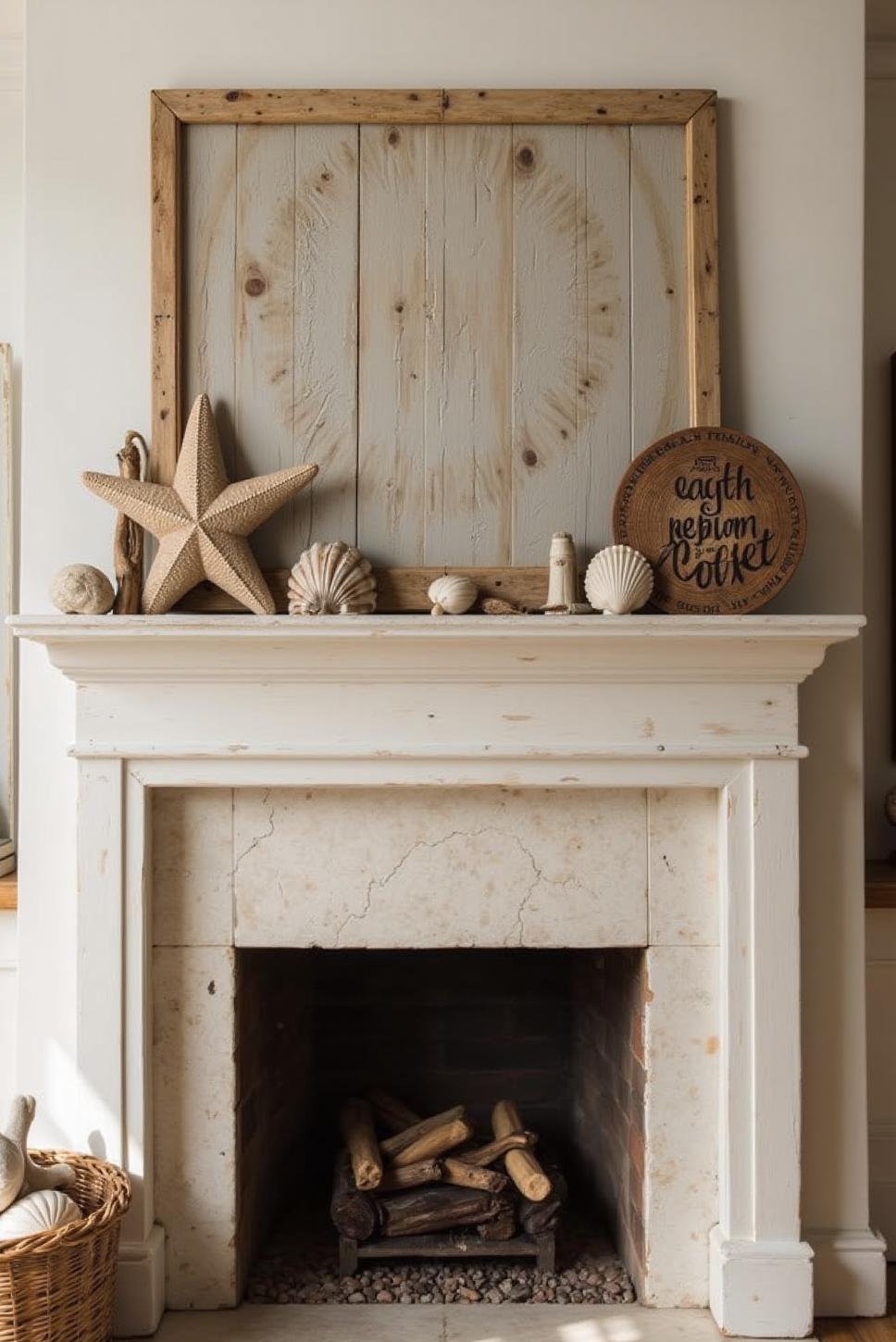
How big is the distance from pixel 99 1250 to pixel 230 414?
1442 millimetres

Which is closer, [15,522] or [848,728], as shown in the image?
[848,728]

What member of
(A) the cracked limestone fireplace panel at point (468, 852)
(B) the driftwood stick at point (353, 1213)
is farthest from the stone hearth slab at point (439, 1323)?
(A) the cracked limestone fireplace panel at point (468, 852)

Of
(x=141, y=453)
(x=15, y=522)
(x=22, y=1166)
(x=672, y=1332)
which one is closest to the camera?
(x=22, y=1166)

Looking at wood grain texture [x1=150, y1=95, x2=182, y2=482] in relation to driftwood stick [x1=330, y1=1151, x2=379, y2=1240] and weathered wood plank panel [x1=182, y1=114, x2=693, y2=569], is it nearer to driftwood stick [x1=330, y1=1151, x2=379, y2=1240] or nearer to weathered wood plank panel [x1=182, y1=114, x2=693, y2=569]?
weathered wood plank panel [x1=182, y1=114, x2=693, y2=569]

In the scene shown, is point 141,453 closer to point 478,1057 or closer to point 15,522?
point 15,522

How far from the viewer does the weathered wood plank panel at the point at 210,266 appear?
2.14m

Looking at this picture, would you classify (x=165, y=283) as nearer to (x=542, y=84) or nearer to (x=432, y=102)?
(x=432, y=102)

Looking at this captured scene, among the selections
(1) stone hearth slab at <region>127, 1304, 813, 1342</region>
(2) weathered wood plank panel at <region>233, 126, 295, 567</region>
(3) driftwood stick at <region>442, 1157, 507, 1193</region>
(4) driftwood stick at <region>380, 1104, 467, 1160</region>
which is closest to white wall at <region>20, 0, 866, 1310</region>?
(2) weathered wood plank panel at <region>233, 126, 295, 567</region>

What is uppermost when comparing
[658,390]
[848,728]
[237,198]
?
[237,198]

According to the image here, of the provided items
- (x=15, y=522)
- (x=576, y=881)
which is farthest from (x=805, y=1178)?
(x=15, y=522)

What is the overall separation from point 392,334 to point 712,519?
0.68 m

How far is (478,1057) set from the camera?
263 cm

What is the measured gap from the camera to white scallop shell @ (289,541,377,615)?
2021mm

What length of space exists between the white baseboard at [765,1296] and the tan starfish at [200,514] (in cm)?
141
